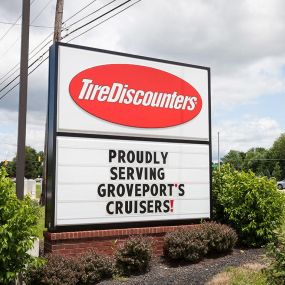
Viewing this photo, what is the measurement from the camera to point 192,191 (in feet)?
34.7

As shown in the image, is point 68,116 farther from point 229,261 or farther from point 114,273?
point 229,261

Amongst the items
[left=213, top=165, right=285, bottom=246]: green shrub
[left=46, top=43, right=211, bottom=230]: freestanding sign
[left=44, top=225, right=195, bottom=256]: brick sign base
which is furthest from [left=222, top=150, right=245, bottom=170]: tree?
[left=44, top=225, right=195, bottom=256]: brick sign base

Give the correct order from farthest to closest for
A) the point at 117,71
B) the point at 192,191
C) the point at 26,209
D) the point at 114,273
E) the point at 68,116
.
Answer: the point at 192,191
the point at 117,71
the point at 68,116
the point at 114,273
the point at 26,209

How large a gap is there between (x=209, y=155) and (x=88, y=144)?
3278 millimetres

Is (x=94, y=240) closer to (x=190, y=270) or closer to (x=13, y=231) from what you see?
(x=190, y=270)

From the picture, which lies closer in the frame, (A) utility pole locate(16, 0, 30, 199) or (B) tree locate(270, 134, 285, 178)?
(A) utility pole locate(16, 0, 30, 199)

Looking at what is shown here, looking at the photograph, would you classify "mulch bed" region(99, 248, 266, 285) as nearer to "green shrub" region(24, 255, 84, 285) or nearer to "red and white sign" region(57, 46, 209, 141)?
"green shrub" region(24, 255, 84, 285)

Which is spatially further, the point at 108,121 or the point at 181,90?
the point at 181,90

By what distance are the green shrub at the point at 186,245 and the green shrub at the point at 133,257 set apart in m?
0.78

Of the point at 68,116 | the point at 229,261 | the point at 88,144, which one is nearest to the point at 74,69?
the point at 68,116

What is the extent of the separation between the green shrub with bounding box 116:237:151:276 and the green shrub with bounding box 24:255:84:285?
Answer: 3.21 ft

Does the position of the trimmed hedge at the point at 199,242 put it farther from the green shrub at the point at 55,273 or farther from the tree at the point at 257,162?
the tree at the point at 257,162

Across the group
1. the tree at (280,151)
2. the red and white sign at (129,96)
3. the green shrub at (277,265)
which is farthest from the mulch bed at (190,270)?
the tree at (280,151)

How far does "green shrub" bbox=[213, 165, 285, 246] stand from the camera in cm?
1046
